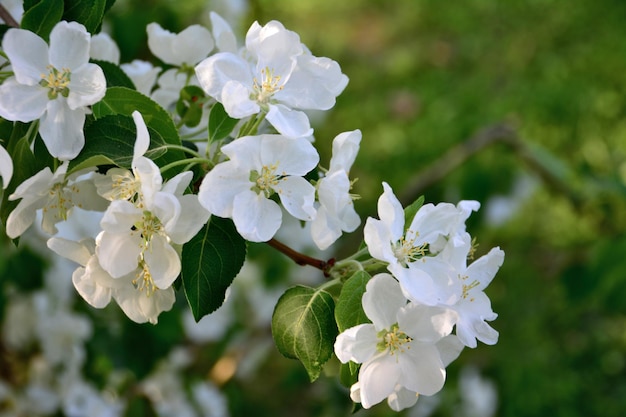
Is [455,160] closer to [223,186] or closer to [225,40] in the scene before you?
[225,40]

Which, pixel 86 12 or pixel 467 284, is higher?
pixel 86 12

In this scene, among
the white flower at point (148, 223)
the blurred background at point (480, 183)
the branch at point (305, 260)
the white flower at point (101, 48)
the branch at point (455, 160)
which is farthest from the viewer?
the branch at point (455, 160)

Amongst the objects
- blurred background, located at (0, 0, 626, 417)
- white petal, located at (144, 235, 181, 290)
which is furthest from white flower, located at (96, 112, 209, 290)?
blurred background, located at (0, 0, 626, 417)

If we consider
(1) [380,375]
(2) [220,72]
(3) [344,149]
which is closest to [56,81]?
(2) [220,72]

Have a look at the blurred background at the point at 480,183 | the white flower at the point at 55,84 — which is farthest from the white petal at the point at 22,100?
the blurred background at the point at 480,183

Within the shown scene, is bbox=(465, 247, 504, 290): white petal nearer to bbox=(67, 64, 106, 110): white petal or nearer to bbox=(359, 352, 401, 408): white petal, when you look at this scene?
bbox=(359, 352, 401, 408): white petal

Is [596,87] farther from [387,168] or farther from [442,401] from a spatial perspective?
[442,401]

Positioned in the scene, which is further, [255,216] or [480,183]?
[480,183]

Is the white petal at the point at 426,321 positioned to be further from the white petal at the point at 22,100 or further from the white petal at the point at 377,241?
the white petal at the point at 22,100
